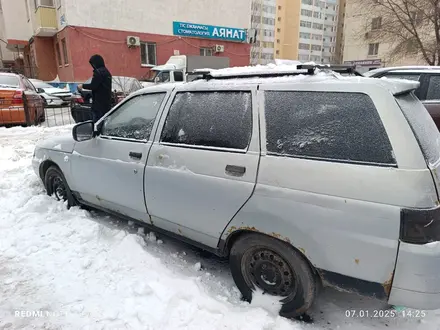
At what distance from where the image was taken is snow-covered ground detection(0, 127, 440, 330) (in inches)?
91.2

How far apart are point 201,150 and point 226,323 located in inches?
51.2

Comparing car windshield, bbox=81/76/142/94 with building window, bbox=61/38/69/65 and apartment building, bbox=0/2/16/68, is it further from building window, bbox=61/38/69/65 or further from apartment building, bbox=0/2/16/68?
apartment building, bbox=0/2/16/68

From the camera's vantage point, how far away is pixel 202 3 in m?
21.2

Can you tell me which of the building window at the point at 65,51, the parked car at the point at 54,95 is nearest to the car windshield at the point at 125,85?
the parked car at the point at 54,95

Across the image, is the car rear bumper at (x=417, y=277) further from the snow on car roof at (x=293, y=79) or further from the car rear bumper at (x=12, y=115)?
the car rear bumper at (x=12, y=115)

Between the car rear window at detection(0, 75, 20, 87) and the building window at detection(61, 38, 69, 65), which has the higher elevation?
the building window at detection(61, 38, 69, 65)

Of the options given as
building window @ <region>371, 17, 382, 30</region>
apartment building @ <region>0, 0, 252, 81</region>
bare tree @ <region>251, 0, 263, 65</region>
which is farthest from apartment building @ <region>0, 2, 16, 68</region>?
bare tree @ <region>251, 0, 263, 65</region>

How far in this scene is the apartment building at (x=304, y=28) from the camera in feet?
242

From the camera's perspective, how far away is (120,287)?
2.64 m

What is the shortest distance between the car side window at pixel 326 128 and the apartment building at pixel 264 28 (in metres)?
69.4

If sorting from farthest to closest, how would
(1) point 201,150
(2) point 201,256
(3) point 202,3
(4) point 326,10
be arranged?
(4) point 326,10
(3) point 202,3
(2) point 201,256
(1) point 201,150

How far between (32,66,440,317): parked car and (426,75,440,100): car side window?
4.43 metres

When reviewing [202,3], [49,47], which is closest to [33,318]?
[202,3]

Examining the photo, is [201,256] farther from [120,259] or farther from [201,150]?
[201,150]
